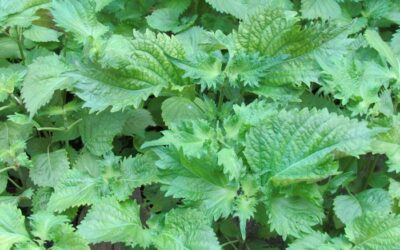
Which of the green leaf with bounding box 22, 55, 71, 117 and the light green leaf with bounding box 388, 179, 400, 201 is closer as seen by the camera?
the light green leaf with bounding box 388, 179, 400, 201

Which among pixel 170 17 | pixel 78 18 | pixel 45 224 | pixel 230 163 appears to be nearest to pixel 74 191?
pixel 45 224

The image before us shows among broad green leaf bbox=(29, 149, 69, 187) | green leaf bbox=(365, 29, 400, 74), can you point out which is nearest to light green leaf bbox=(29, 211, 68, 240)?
broad green leaf bbox=(29, 149, 69, 187)

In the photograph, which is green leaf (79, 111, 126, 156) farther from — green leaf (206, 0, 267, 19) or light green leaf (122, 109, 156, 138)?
green leaf (206, 0, 267, 19)

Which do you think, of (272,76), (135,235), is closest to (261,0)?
(272,76)

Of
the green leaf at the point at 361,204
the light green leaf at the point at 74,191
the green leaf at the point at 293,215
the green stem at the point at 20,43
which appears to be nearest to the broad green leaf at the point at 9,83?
the green stem at the point at 20,43

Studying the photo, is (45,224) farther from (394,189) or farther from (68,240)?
(394,189)

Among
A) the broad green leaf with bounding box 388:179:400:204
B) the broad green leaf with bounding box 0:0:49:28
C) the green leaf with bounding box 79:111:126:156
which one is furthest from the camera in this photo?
the broad green leaf with bounding box 0:0:49:28
